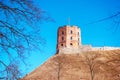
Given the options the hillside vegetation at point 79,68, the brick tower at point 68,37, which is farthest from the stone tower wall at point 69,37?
the hillside vegetation at point 79,68

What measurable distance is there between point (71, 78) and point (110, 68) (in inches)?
500

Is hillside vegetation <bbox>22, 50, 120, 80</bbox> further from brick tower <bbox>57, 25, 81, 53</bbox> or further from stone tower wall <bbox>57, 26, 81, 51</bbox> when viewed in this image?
stone tower wall <bbox>57, 26, 81, 51</bbox>

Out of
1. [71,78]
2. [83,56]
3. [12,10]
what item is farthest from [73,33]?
[12,10]

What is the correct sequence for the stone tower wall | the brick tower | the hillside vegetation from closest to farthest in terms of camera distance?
the hillside vegetation, the brick tower, the stone tower wall

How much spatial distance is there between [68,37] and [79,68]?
1663 centimetres

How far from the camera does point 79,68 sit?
70.7 m

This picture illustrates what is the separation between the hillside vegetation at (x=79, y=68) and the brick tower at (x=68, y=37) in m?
5.67

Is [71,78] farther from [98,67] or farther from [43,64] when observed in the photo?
[43,64]

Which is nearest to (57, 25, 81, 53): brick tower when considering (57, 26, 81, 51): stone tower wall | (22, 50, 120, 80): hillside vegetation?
(57, 26, 81, 51): stone tower wall

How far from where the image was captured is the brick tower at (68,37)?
8306 cm

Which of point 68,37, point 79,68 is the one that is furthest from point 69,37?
point 79,68

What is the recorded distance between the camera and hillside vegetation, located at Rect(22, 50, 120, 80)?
64.8 metres

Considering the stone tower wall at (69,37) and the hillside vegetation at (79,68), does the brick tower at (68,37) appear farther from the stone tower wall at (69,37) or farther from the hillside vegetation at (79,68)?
the hillside vegetation at (79,68)

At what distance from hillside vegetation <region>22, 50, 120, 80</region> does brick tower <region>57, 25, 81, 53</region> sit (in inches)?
223
